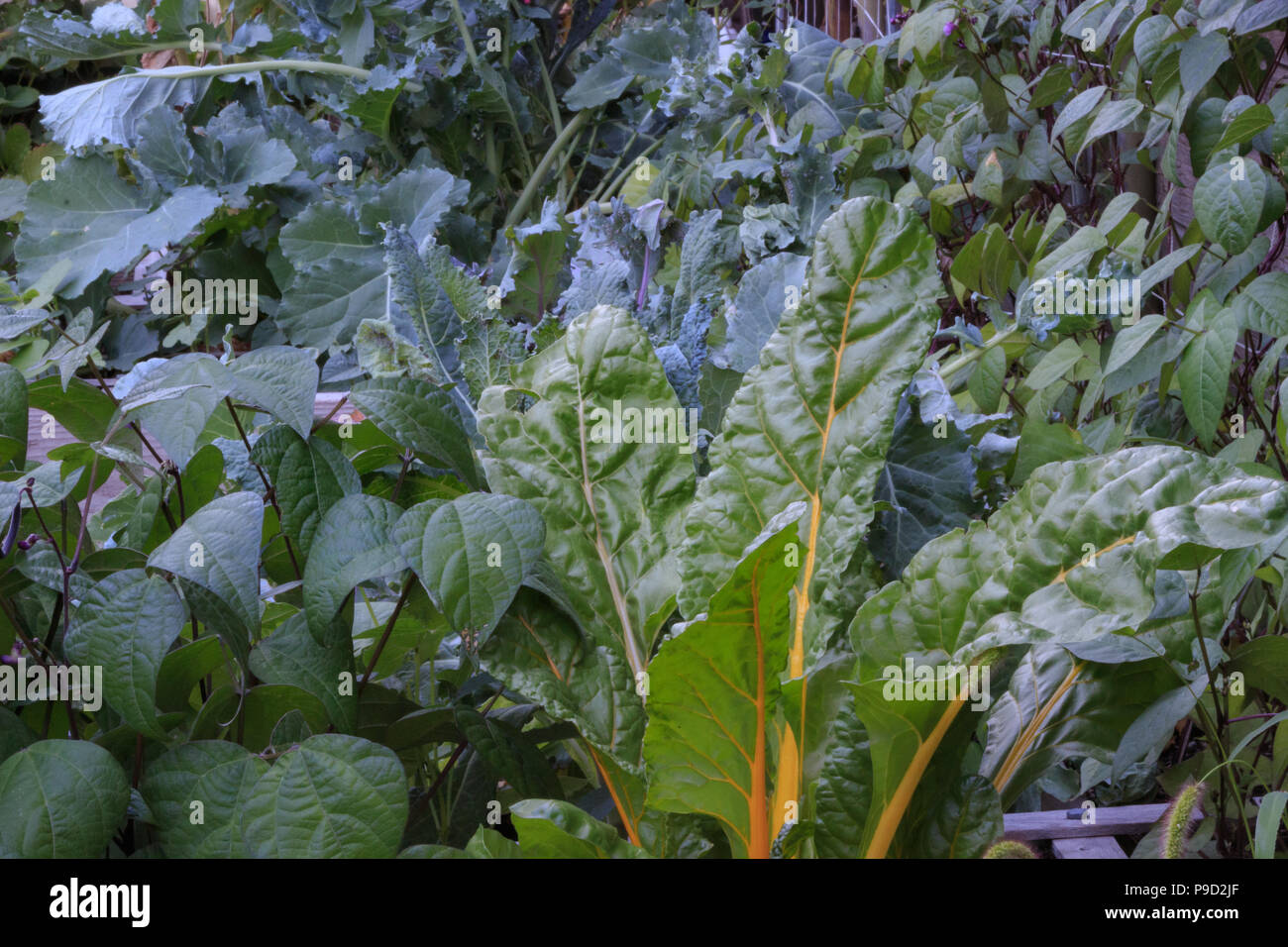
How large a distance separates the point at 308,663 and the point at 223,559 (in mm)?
77

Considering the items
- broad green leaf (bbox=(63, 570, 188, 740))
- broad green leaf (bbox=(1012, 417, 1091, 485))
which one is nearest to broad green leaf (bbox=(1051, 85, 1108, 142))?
broad green leaf (bbox=(1012, 417, 1091, 485))

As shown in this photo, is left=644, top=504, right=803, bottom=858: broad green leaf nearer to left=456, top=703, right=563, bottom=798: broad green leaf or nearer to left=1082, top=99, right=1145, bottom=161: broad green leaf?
left=456, top=703, right=563, bottom=798: broad green leaf

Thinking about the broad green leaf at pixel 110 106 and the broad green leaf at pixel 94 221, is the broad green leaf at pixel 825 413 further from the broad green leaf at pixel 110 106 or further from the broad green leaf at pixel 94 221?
the broad green leaf at pixel 110 106

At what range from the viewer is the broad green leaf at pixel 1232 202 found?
35.6 inches

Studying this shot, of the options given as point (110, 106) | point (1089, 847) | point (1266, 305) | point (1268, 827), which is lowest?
point (1089, 847)

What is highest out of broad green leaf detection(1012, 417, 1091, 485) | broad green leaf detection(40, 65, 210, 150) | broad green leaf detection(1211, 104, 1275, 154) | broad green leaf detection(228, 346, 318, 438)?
broad green leaf detection(40, 65, 210, 150)

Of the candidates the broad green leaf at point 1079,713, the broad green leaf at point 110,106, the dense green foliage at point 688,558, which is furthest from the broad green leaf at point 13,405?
the broad green leaf at point 110,106

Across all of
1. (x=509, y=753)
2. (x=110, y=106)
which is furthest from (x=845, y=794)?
(x=110, y=106)

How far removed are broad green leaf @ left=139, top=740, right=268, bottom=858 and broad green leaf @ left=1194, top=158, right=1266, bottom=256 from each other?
87 centimetres

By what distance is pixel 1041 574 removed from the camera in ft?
1.72

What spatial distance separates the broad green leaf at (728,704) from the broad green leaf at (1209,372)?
55 cm

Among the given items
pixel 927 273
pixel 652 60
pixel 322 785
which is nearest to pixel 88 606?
pixel 322 785

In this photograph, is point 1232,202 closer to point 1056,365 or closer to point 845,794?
point 1056,365

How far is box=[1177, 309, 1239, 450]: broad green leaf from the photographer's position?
909mm
